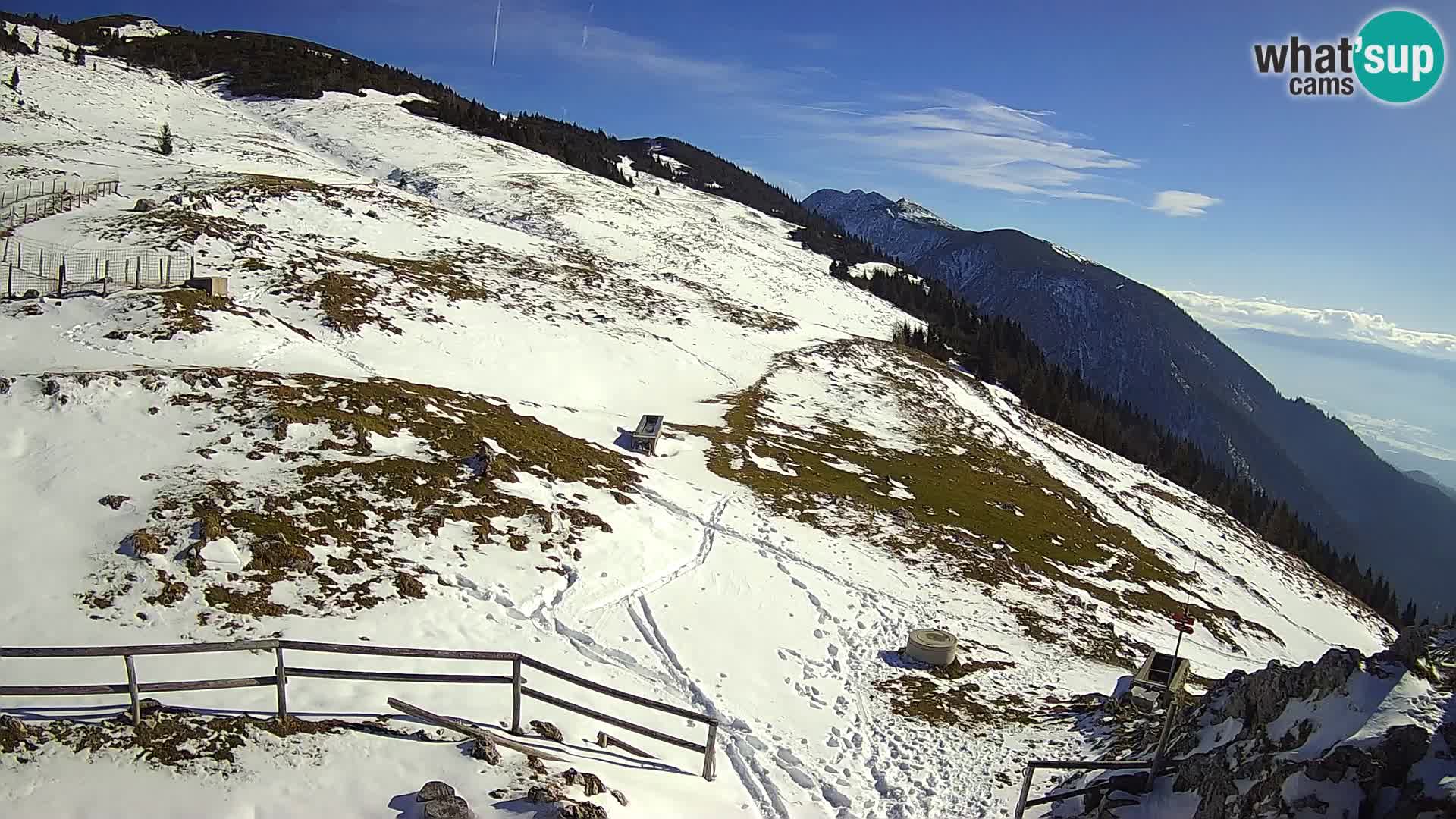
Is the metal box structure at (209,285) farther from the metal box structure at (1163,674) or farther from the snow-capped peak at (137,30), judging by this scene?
the snow-capped peak at (137,30)

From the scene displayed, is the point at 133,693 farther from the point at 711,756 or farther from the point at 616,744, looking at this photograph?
the point at 711,756

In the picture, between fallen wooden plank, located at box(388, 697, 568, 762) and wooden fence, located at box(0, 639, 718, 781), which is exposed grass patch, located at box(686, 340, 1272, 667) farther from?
fallen wooden plank, located at box(388, 697, 568, 762)

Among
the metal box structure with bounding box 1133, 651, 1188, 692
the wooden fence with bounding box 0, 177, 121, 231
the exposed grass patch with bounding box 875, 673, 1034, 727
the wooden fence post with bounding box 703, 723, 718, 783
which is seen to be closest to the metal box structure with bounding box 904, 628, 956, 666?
the exposed grass patch with bounding box 875, 673, 1034, 727

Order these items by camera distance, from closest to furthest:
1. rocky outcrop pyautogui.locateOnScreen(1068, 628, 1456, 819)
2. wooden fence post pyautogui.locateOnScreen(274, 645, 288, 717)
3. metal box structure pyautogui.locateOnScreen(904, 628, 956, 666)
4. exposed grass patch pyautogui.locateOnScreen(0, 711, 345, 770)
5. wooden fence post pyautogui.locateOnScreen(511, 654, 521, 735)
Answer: rocky outcrop pyautogui.locateOnScreen(1068, 628, 1456, 819), exposed grass patch pyautogui.locateOnScreen(0, 711, 345, 770), wooden fence post pyautogui.locateOnScreen(274, 645, 288, 717), wooden fence post pyautogui.locateOnScreen(511, 654, 521, 735), metal box structure pyautogui.locateOnScreen(904, 628, 956, 666)

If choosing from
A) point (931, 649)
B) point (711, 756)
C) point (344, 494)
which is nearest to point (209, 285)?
point (344, 494)

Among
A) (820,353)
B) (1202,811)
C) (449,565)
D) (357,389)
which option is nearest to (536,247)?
(820,353)

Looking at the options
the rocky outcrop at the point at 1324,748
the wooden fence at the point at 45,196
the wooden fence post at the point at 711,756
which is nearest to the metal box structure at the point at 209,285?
the wooden fence at the point at 45,196

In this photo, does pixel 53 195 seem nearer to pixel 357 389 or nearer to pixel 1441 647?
pixel 357 389
